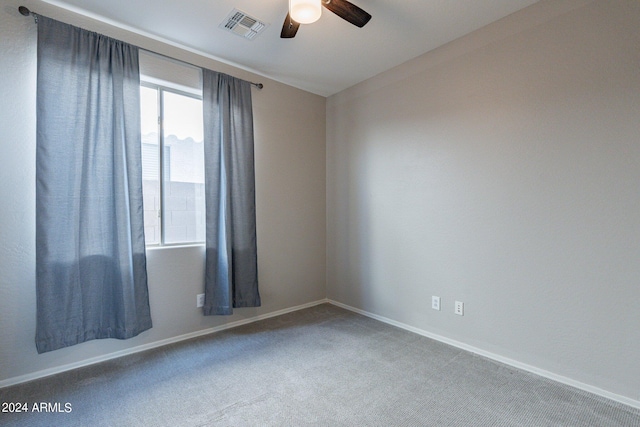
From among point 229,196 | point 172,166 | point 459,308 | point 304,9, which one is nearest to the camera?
point 304,9

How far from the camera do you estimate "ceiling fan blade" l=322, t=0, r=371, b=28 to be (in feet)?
6.09

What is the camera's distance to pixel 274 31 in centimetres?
252

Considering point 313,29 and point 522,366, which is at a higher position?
point 313,29

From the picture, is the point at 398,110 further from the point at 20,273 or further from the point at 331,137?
the point at 20,273

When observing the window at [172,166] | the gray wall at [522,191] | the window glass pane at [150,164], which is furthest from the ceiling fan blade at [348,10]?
the window glass pane at [150,164]

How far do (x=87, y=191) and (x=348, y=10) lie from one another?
87.1 inches

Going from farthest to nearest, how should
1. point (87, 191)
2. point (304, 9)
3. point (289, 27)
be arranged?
point (87, 191) → point (289, 27) → point (304, 9)

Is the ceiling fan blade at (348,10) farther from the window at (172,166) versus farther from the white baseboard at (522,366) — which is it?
the white baseboard at (522,366)

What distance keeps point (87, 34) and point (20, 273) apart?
177 centimetres

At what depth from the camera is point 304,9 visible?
5.82 ft

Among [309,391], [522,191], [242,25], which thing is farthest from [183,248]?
[522,191]

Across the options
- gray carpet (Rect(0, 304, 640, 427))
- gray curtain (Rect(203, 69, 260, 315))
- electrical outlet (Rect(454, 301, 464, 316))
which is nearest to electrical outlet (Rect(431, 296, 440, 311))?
electrical outlet (Rect(454, 301, 464, 316))

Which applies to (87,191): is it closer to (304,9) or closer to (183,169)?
(183,169)

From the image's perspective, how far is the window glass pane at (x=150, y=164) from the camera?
263cm
